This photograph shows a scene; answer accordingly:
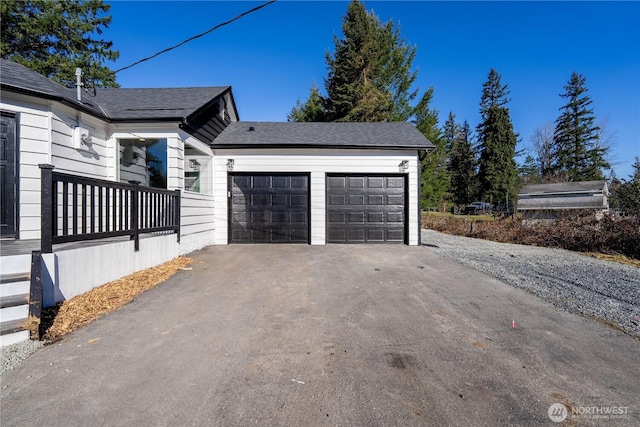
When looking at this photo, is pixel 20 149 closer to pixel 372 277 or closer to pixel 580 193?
pixel 372 277

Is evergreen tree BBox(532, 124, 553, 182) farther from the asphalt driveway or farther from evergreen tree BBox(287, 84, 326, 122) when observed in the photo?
the asphalt driveway

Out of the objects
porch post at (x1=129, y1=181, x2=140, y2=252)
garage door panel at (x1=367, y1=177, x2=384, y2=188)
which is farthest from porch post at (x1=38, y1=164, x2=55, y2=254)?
garage door panel at (x1=367, y1=177, x2=384, y2=188)

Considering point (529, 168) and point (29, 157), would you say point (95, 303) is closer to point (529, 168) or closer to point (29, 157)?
point (29, 157)

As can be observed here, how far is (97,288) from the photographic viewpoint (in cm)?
365

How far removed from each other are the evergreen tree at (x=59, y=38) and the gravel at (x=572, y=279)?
59.6ft

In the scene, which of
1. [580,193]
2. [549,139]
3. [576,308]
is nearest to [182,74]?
[576,308]

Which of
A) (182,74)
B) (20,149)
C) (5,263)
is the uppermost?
(182,74)

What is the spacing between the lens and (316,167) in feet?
27.5

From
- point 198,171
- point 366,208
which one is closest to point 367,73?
point 366,208

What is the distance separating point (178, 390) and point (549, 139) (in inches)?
1620

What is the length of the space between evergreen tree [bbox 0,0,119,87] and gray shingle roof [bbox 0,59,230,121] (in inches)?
334

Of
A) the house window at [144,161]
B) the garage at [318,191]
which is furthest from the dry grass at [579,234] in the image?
the house window at [144,161]

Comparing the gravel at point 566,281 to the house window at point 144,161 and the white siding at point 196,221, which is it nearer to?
the white siding at point 196,221

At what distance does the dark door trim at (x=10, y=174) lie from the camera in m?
4.58
